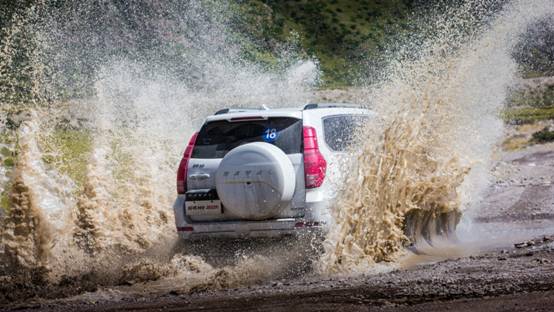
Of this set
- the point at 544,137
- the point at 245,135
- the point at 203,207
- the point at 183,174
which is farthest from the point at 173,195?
the point at 544,137

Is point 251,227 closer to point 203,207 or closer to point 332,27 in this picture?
point 203,207

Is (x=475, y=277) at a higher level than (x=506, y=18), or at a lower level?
lower

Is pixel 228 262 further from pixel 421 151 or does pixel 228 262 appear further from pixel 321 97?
pixel 321 97

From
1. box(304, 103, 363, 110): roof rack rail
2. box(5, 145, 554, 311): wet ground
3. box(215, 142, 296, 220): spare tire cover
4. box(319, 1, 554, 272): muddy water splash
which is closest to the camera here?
box(5, 145, 554, 311): wet ground

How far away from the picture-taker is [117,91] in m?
19.0

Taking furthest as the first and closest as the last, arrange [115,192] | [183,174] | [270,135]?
[115,192] → [183,174] → [270,135]

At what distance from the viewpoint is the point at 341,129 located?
998cm

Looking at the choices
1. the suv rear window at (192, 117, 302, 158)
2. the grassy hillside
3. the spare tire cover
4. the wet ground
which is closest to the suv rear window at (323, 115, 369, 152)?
the suv rear window at (192, 117, 302, 158)

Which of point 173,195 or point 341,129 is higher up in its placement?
point 341,129

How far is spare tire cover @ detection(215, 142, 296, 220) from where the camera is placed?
9094 mm

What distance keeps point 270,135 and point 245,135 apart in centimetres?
32

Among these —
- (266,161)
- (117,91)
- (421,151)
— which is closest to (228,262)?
(266,161)

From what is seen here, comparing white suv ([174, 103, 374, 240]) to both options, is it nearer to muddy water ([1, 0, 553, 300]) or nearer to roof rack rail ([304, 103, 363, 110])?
roof rack rail ([304, 103, 363, 110])

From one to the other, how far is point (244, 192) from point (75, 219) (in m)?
3.53
